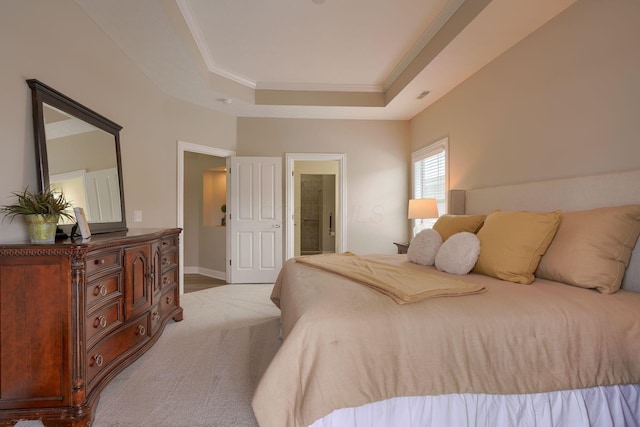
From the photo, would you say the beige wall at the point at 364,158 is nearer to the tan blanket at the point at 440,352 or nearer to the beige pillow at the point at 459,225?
the beige pillow at the point at 459,225

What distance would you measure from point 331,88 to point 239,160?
68.3 inches

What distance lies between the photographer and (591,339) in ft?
4.27

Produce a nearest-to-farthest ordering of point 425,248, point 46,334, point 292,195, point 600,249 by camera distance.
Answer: point 46,334 < point 600,249 < point 425,248 < point 292,195

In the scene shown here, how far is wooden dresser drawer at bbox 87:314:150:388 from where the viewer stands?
1649mm

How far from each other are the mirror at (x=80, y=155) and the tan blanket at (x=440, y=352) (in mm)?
1902

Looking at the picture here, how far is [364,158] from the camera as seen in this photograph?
195 inches

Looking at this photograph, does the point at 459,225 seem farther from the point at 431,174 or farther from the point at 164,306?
the point at 164,306

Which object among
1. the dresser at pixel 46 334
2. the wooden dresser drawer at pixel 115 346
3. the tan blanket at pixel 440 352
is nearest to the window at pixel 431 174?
the tan blanket at pixel 440 352

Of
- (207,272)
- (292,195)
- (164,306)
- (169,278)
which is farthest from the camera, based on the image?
(207,272)

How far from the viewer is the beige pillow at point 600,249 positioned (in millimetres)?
1567

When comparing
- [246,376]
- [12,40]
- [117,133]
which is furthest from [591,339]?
[117,133]

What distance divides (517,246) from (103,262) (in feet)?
8.04

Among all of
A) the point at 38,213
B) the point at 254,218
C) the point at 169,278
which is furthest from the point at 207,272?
the point at 38,213

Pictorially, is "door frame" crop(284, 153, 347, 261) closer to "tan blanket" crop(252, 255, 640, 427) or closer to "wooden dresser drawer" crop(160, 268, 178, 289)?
"wooden dresser drawer" crop(160, 268, 178, 289)
